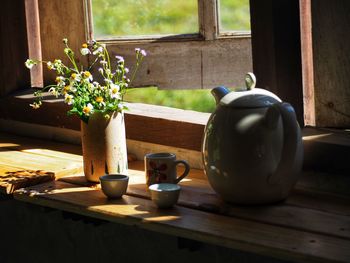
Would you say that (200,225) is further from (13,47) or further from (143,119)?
(13,47)

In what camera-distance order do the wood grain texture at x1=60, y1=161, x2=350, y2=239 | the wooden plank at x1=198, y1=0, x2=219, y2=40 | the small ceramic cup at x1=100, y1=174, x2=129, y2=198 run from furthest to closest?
1. the wooden plank at x1=198, y1=0, x2=219, y2=40
2. the small ceramic cup at x1=100, y1=174, x2=129, y2=198
3. the wood grain texture at x1=60, y1=161, x2=350, y2=239

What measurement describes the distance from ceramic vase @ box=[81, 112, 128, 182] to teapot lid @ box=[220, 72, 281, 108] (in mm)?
425

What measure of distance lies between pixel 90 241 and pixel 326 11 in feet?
3.17

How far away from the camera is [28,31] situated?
2.93 m

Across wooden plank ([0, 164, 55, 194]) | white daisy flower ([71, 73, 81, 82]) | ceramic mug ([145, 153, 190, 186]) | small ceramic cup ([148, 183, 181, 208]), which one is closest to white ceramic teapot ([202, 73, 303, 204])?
small ceramic cup ([148, 183, 181, 208])

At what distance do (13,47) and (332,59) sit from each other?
1.37 meters

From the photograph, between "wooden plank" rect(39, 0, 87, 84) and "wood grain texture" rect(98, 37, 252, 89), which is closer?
"wood grain texture" rect(98, 37, 252, 89)

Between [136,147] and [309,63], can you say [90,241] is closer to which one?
[136,147]

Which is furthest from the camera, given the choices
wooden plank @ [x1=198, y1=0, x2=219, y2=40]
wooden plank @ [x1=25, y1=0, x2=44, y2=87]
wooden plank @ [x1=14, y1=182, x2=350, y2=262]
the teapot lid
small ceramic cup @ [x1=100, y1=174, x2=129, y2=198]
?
wooden plank @ [x1=25, y1=0, x2=44, y2=87]

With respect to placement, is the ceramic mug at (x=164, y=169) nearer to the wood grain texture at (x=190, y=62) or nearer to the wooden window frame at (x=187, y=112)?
the wooden window frame at (x=187, y=112)

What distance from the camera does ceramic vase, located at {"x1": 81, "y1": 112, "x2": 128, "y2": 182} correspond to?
7.18ft

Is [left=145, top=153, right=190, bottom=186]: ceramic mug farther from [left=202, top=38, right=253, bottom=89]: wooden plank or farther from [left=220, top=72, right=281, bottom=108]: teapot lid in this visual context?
[left=202, top=38, right=253, bottom=89]: wooden plank

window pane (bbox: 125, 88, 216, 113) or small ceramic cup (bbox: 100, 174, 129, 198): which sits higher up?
window pane (bbox: 125, 88, 216, 113)

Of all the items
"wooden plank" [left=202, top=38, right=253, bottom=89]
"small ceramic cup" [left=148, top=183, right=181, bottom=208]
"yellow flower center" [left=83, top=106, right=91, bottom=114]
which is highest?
"wooden plank" [left=202, top=38, right=253, bottom=89]
